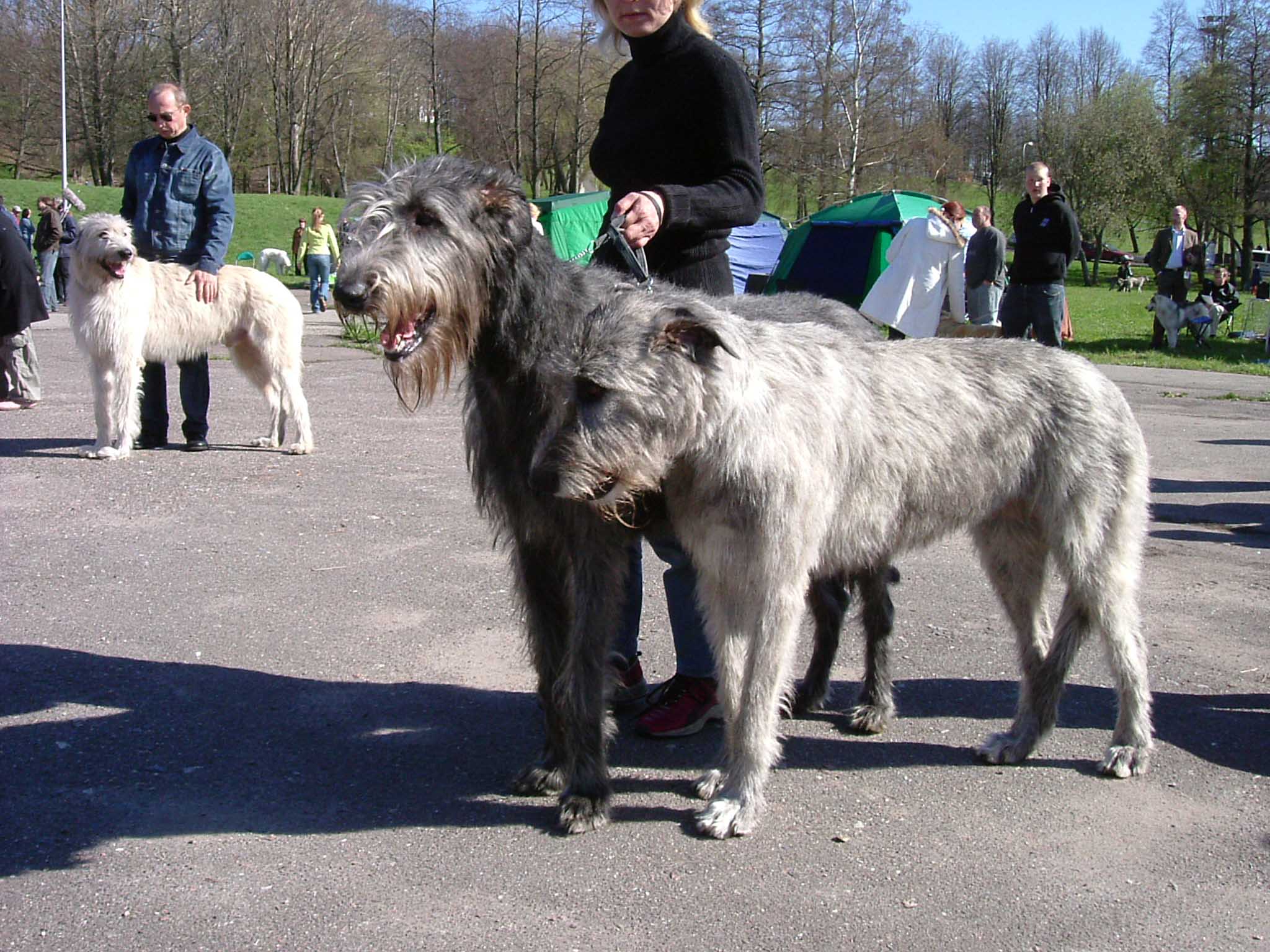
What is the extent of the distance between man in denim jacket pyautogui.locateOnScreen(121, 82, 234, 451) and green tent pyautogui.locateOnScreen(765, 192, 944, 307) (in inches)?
446

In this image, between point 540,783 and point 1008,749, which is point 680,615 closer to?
point 540,783

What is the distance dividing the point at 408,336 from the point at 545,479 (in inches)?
23.1

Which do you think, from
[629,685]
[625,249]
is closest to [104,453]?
[629,685]

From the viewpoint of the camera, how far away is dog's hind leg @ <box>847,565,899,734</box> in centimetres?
428

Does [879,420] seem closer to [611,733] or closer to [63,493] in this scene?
[611,733]

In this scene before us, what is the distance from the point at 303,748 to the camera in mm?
3963

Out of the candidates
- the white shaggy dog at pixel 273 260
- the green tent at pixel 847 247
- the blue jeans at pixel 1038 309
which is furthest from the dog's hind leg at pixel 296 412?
the white shaggy dog at pixel 273 260

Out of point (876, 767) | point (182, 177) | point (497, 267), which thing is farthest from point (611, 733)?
point (182, 177)

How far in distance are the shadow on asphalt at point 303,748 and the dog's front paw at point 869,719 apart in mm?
65

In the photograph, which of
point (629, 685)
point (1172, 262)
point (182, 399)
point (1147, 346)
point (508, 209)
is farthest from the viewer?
point (1147, 346)

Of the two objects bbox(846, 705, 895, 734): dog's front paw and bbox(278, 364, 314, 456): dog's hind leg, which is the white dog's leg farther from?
bbox(846, 705, 895, 734): dog's front paw

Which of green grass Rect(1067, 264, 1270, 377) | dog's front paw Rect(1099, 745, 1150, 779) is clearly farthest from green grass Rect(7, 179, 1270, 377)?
dog's front paw Rect(1099, 745, 1150, 779)

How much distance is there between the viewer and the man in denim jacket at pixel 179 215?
8586 millimetres

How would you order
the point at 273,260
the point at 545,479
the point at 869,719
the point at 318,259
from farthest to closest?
1. the point at 273,260
2. the point at 318,259
3. the point at 869,719
4. the point at 545,479
